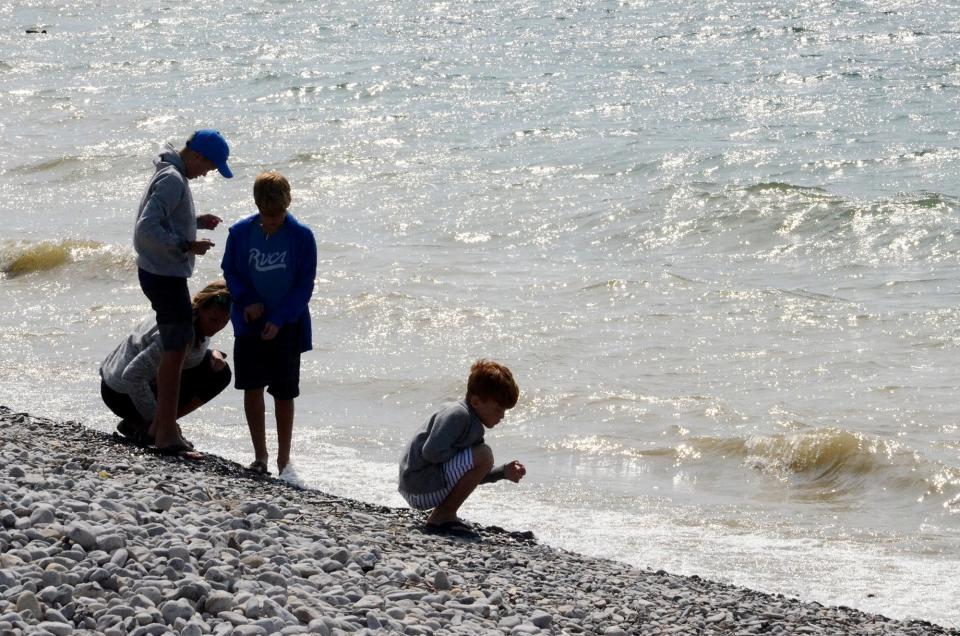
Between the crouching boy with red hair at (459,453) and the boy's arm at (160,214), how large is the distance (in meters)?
1.78

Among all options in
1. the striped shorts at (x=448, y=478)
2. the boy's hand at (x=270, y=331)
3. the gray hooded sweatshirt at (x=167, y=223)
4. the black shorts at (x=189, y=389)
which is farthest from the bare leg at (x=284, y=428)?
the striped shorts at (x=448, y=478)

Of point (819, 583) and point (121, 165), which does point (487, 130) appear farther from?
point (819, 583)

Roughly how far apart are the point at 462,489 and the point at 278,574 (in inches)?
70.3

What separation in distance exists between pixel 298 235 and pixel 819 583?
11.4 feet

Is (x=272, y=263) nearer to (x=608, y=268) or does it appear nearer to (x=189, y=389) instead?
(x=189, y=389)

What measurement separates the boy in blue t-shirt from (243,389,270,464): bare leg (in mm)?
74

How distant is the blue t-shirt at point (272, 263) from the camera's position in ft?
24.7

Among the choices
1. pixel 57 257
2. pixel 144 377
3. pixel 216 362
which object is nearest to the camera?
pixel 144 377

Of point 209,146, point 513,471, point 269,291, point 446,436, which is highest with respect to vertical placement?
point 209,146

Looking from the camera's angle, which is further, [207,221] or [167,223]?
[207,221]

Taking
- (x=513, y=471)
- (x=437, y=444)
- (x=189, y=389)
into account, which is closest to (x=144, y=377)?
(x=189, y=389)

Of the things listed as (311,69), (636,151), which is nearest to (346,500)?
(636,151)

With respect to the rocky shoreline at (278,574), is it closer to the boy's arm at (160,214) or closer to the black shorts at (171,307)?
the black shorts at (171,307)

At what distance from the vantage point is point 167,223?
7.28m
